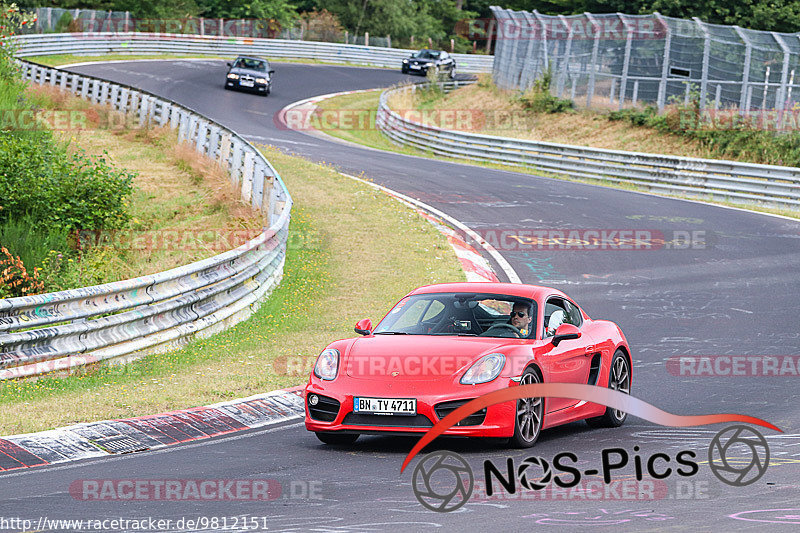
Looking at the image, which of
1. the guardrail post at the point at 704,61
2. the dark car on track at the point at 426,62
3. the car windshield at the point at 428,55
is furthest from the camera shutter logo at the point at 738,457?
the car windshield at the point at 428,55

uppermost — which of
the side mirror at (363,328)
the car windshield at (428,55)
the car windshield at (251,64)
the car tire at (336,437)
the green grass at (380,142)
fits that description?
the car windshield at (428,55)

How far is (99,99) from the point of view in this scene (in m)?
33.5

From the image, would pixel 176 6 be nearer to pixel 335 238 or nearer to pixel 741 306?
pixel 335 238

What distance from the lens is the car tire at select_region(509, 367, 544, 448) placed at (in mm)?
8160

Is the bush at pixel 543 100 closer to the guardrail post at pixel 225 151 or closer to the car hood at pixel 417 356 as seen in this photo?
the guardrail post at pixel 225 151

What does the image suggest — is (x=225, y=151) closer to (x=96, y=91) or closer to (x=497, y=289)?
(x=96, y=91)

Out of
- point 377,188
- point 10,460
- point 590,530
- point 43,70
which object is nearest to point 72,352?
point 10,460

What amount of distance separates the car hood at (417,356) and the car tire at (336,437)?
0.47 meters

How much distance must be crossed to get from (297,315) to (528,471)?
821 cm

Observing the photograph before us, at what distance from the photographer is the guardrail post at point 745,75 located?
3197 centimetres

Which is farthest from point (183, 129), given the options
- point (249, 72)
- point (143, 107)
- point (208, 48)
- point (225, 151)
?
point (208, 48)

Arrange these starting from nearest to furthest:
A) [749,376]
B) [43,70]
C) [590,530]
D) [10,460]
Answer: [590,530]
[10,460]
[749,376]
[43,70]

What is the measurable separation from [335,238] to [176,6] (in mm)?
53576

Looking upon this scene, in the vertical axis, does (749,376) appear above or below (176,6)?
below
